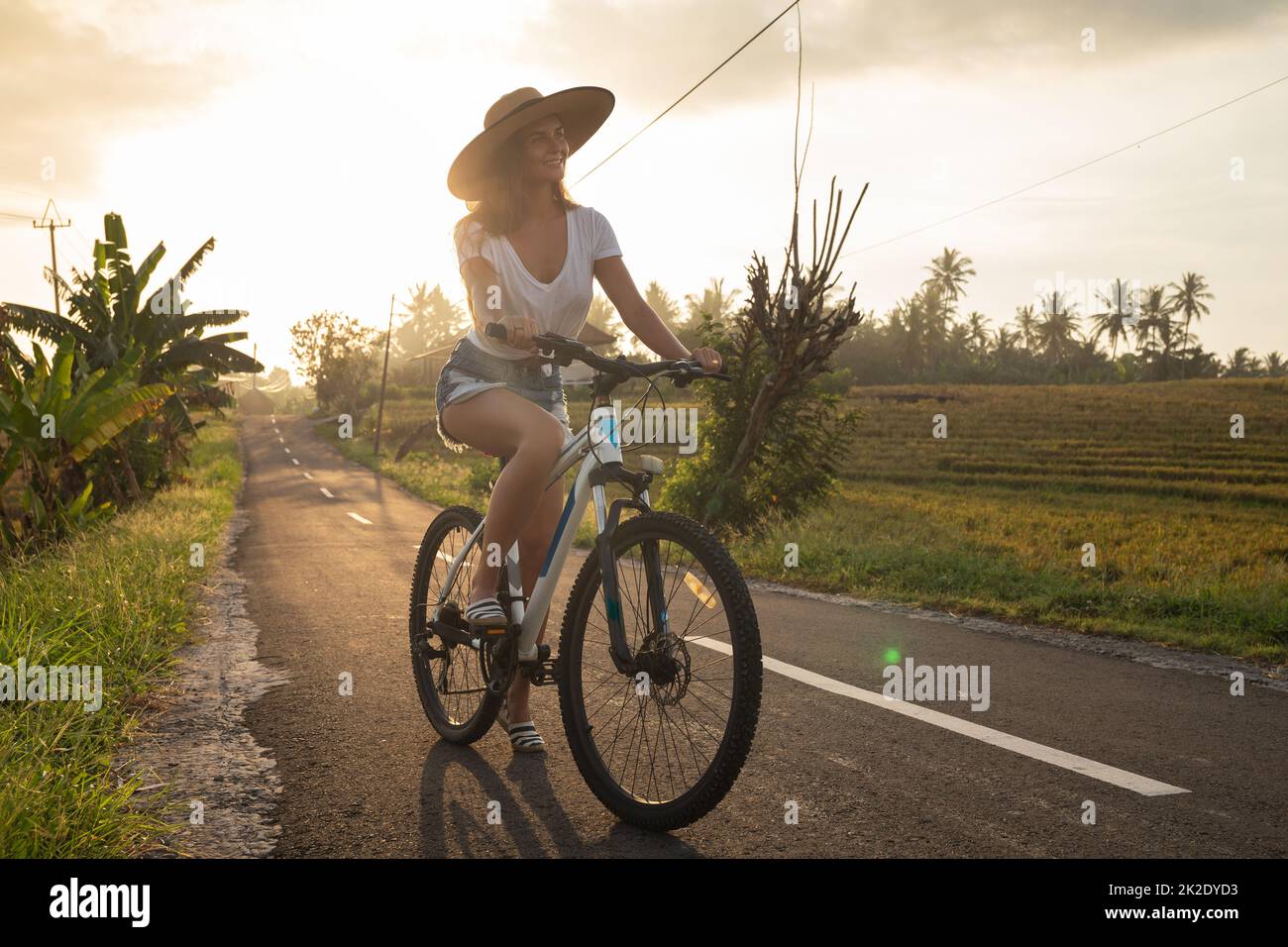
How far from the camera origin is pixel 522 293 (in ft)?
11.4

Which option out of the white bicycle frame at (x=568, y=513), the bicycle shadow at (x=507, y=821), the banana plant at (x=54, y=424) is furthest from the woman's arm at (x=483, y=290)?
the banana plant at (x=54, y=424)

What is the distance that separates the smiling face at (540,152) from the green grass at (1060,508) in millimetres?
2428

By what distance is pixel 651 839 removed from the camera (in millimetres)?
2936

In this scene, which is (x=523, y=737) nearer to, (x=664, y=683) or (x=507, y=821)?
(x=507, y=821)

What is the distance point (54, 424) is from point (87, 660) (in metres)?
6.16

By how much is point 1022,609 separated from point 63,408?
9880mm

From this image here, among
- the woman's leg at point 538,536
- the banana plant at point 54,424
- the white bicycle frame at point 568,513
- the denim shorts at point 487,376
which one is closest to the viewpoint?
the white bicycle frame at point 568,513

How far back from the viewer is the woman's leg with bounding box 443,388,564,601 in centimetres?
337

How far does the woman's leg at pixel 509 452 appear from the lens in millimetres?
3373

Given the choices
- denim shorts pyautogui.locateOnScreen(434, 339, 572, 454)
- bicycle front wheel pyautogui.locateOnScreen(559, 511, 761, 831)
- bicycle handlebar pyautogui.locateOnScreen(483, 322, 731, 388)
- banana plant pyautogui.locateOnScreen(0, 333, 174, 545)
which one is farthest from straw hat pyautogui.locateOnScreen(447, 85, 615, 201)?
banana plant pyautogui.locateOnScreen(0, 333, 174, 545)

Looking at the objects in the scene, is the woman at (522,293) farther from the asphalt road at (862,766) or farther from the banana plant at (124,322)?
the banana plant at (124,322)

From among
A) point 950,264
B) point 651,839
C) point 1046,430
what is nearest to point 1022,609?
point 651,839

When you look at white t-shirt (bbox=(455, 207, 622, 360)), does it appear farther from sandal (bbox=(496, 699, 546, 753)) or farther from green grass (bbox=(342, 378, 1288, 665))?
green grass (bbox=(342, 378, 1288, 665))
